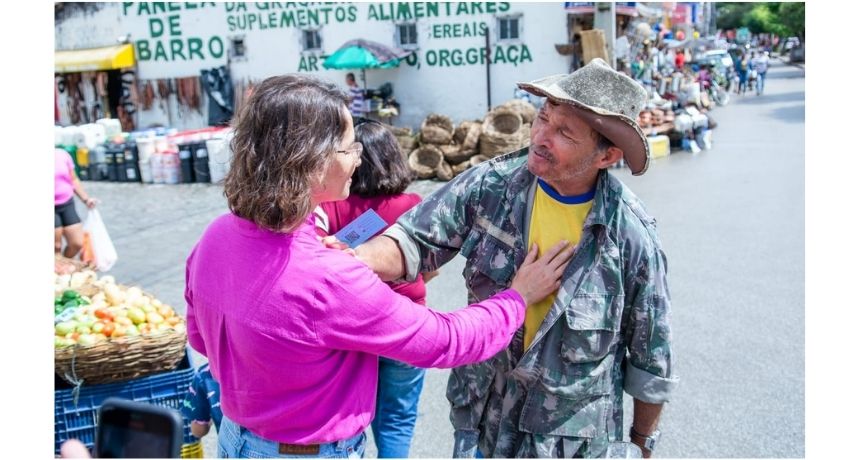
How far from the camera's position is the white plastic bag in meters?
6.75

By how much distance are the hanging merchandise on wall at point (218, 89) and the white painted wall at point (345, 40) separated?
219 millimetres

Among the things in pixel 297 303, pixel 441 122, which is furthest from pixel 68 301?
pixel 441 122

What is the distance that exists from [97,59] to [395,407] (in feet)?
52.7

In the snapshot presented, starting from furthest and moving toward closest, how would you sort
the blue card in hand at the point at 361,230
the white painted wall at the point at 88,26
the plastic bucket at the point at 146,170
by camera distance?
the white painted wall at the point at 88,26 → the plastic bucket at the point at 146,170 → the blue card in hand at the point at 361,230

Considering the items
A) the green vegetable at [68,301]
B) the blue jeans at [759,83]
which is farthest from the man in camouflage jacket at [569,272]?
the blue jeans at [759,83]

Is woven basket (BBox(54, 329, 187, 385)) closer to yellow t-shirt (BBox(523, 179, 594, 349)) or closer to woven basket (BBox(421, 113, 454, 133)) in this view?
yellow t-shirt (BBox(523, 179, 594, 349))

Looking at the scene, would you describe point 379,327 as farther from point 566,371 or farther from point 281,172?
point 566,371

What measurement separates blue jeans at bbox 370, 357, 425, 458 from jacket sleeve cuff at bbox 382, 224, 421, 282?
0.97 metres

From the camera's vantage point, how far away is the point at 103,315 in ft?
11.7

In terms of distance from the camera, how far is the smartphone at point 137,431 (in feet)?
3.41

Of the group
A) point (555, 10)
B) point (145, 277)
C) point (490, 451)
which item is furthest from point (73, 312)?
point (555, 10)

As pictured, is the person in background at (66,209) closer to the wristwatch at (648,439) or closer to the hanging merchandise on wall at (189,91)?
the wristwatch at (648,439)

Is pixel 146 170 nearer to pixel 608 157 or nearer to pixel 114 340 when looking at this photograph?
pixel 114 340

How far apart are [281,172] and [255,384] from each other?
55 centimetres
